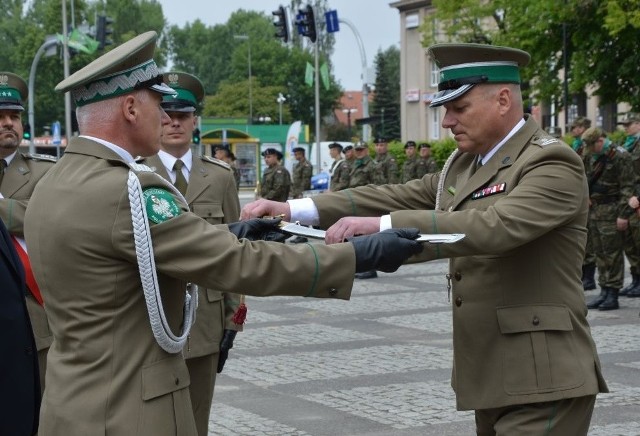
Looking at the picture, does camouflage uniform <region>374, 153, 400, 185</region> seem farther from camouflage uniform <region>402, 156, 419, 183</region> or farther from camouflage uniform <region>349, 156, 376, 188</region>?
camouflage uniform <region>402, 156, 419, 183</region>

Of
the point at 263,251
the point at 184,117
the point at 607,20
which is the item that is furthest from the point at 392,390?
the point at 607,20

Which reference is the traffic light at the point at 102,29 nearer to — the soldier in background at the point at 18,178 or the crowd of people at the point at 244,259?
the soldier in background at the point at 18,178

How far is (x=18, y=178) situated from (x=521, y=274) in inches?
114

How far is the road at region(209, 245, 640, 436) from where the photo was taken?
735 cm

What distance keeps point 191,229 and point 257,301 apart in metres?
11.2

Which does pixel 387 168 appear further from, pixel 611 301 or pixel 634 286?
pixel 611 301

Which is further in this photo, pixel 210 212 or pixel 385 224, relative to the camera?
pixel 210 212

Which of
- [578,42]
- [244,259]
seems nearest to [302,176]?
[578,42]

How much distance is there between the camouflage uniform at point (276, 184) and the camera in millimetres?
24562

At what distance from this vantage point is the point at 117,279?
3.36 m

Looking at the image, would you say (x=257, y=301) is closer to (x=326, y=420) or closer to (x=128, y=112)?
(x=326, y=420)

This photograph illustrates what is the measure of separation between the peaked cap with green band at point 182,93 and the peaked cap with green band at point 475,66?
2.12 meters

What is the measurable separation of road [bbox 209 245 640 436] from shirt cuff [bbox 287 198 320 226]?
269cm

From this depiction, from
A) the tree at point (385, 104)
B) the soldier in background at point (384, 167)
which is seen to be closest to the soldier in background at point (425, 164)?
the soldier in background at point (384, 167)
